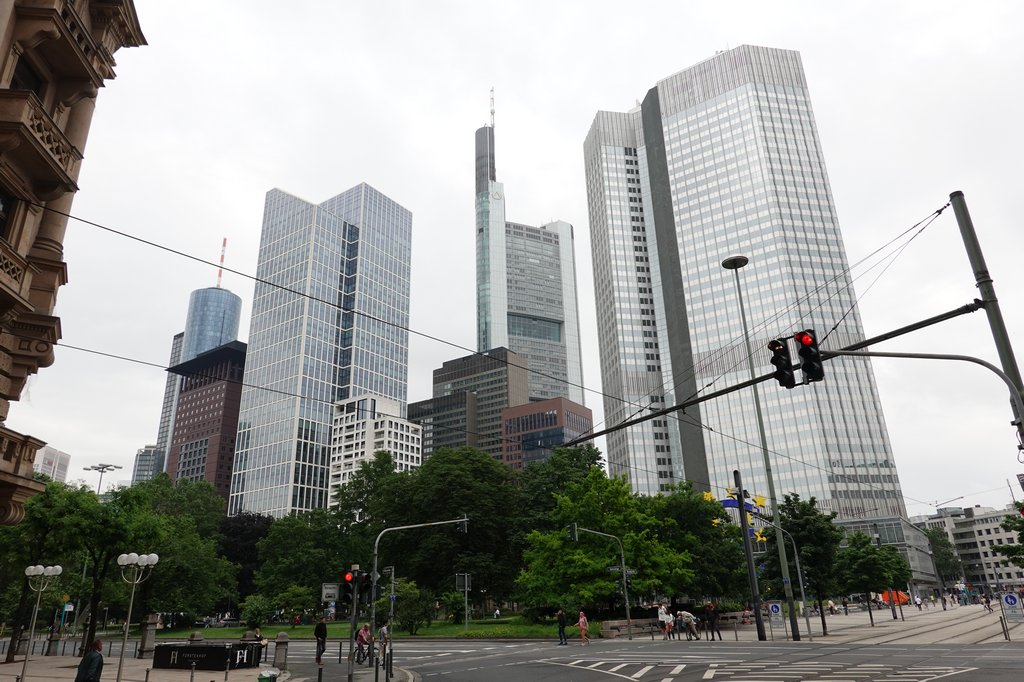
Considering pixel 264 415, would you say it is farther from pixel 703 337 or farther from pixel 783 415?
pixel 783 415

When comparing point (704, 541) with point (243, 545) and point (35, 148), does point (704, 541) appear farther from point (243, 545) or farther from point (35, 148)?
point (243, 545)

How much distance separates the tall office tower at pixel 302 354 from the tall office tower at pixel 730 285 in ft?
233

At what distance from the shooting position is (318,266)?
604ft

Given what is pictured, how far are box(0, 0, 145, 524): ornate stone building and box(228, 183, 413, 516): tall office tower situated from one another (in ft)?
478

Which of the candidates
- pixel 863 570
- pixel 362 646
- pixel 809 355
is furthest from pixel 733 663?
pixel 863 570

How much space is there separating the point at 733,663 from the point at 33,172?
2434 cm

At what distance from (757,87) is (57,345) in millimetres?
166742

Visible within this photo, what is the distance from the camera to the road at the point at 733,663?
16688 mm

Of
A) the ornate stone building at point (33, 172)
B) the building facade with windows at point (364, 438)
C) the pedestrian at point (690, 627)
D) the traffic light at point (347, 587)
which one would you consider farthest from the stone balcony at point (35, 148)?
the building facade with windows at point (364, 438)

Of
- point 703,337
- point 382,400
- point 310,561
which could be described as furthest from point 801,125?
point 310,561

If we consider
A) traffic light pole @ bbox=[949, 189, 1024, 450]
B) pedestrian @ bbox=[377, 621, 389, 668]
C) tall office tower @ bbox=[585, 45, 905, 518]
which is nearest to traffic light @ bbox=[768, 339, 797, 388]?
traffic light pole @ bbox=[949, 189, 1024, 450]

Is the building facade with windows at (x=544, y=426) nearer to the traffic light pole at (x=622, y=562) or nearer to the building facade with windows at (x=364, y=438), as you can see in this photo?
the building facade with windows at (x=364, y=438)

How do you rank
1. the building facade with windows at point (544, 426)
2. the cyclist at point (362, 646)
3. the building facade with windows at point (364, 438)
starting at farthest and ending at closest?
the building facade with windows at point (544, 426), the building facade with windows at point (364, 438), the cyclist at point (362, 646)

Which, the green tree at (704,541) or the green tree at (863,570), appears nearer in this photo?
the green tree at (863,570)
